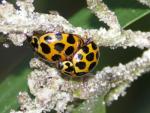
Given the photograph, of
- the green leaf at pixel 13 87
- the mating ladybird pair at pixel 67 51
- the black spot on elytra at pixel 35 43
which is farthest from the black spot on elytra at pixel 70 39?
the green leaf at pixel 13 87

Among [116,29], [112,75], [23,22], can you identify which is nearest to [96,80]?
[112,75]

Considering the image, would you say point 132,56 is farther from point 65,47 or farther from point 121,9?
point 65,47

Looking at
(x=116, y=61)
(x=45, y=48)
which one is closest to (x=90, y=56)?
(x=45, y=48)

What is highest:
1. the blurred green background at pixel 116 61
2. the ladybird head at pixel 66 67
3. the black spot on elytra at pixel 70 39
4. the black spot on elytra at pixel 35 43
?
the blurred green background at pixel 116 61

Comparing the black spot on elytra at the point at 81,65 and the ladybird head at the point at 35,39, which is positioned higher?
the ladybird head at the point at 35,39

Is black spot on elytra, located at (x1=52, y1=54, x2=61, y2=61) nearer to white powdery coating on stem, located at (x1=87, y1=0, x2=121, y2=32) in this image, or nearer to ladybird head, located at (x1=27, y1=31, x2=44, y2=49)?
ladybird head, located at (x1=27, y1=31, x2=44, y2=49)

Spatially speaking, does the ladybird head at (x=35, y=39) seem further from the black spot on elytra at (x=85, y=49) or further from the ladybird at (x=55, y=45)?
the black spot on elytra at (x=85, y=49)

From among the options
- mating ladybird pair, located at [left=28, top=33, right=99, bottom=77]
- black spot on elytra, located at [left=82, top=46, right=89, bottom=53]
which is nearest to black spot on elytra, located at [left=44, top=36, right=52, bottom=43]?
mating ladybird pair, located at [left=28, top=33, right=99, bottom=77]
